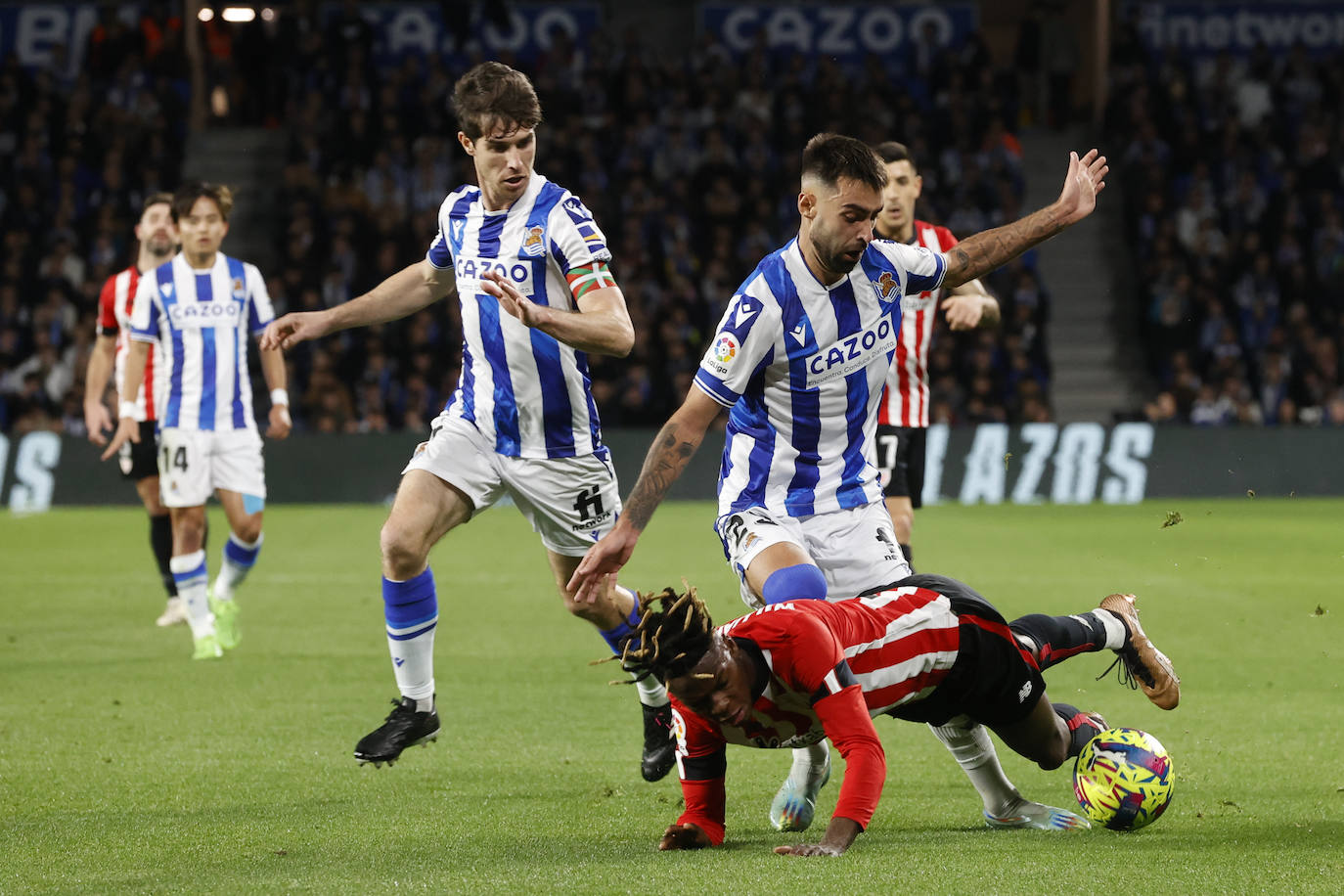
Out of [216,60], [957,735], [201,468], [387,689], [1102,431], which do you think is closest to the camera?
[957,735]

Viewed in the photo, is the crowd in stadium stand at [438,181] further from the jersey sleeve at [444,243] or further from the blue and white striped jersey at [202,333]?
the jersey sleeve at [444,243]

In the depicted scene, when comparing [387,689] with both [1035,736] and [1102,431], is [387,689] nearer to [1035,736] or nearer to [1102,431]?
[1035,736]

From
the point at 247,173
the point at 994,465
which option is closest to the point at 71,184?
the point at 247,173

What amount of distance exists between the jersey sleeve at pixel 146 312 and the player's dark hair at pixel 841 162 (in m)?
4.92

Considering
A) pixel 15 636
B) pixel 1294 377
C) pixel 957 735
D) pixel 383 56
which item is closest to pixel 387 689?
pixel 15 636

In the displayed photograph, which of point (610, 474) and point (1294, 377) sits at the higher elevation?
point (610, 474)

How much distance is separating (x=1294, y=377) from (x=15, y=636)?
15.1 m

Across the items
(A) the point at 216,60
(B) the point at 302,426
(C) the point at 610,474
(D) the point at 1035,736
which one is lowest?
(B) the point at 302,426

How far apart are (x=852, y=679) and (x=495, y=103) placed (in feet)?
7.33

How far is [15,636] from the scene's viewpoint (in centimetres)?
873

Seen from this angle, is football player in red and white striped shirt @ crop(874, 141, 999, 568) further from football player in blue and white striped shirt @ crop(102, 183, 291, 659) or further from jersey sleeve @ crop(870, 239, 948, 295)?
football player in blue and white striped shirt @ crop(102, 183, 291, 659)

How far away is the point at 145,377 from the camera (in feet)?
32.0

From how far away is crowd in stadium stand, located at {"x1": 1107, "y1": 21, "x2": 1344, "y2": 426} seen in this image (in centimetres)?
1917

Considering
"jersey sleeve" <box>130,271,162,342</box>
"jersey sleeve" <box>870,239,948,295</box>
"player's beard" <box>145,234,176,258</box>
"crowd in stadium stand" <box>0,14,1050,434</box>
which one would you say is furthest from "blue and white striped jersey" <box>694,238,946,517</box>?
"crowd in stadium stand" <box>0,14,1050,434</box>
